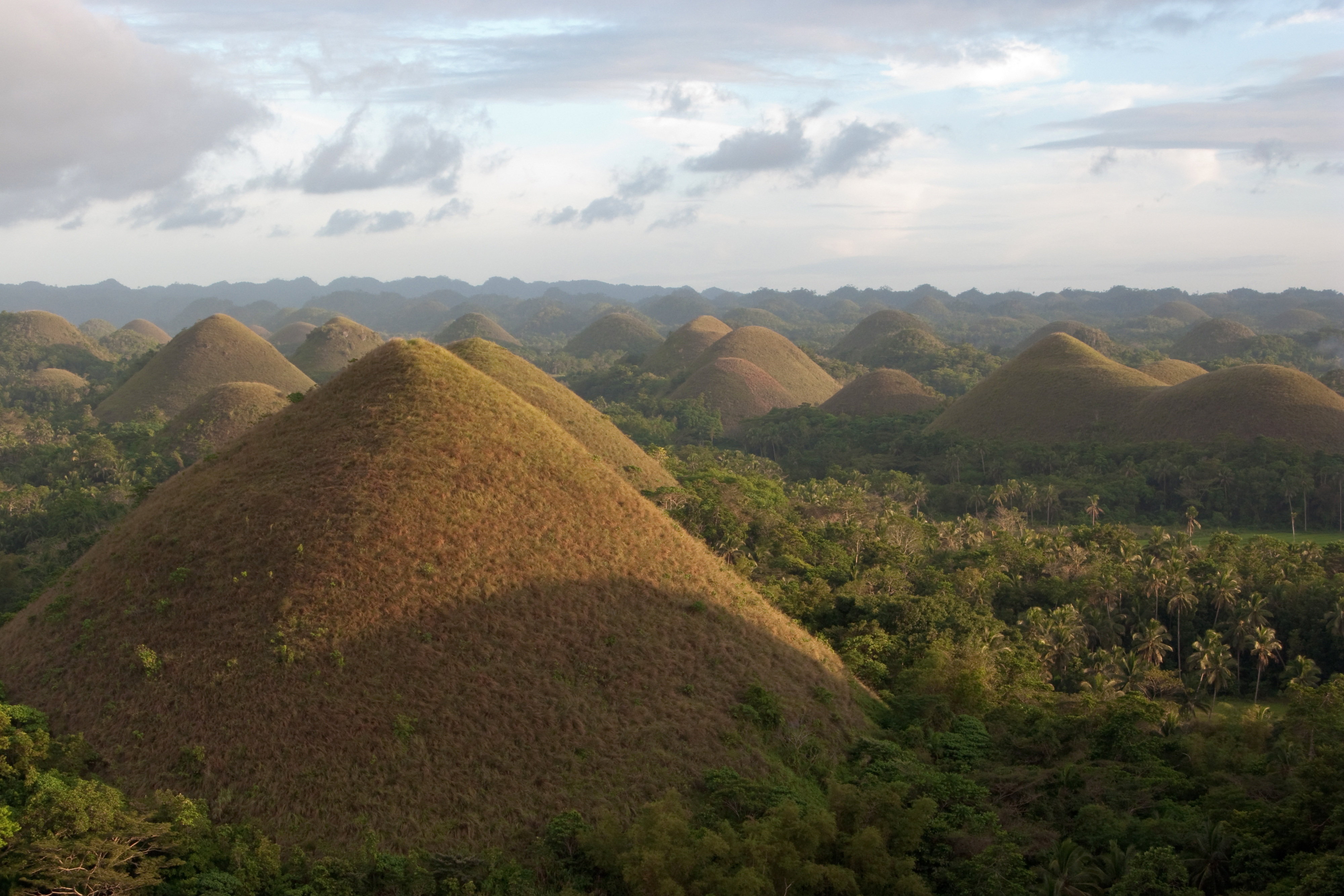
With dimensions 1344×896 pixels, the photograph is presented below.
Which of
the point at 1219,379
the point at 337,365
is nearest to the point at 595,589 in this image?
the point at 1219,379

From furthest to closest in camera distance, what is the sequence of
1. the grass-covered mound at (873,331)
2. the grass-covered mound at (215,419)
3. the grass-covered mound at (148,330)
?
1. the grass-covered mound at (148,330)
2. the grass-covered mound at (873,331)
3. the grass-covered mound at (215,419)

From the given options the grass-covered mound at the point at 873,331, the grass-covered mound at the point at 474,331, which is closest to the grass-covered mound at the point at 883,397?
the grass-covered mound at the point at 873,331

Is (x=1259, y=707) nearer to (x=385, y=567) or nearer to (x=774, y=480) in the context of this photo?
(x=385, y=567)

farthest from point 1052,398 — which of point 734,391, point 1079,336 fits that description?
point 1079,336

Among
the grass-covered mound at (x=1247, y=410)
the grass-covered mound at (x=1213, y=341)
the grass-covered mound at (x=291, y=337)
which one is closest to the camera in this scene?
the grass-covered mound at (x=1247, y=410)

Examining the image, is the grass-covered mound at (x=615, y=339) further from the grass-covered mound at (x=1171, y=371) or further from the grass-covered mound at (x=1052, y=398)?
the grass-covered mound at (x=1052, y=398)

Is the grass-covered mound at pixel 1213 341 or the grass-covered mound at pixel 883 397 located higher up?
the grass-covered mound at pixel 1213 341

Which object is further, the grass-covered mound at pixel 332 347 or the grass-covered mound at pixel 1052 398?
the grass-covered mound at pixel 332 347
